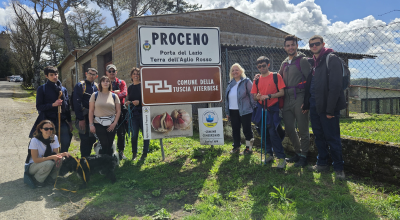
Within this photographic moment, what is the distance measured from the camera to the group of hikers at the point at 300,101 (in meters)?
3.65

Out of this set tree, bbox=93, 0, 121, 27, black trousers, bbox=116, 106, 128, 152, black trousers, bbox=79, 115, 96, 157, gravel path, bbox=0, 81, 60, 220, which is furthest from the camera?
tree, bbox=93, 0, 121, 27

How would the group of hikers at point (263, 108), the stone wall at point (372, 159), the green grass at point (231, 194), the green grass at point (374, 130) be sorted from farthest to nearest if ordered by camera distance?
the green grass at point (374, 130) → the group of hikers at point (263, 108) → the stone wall at point (372, 159) → the green grass at point (231, 194)

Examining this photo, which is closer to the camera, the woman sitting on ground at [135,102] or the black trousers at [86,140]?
the black trousers at [86,140]

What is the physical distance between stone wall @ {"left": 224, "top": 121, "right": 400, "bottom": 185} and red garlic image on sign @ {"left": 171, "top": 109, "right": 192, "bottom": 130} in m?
2.79

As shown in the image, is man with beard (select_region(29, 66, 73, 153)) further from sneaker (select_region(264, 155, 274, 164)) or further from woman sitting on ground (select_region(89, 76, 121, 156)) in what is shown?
sneaker (select_region(264, 155, 274, 164))

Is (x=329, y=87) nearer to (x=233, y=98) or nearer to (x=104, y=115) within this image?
(x=233, y=98)

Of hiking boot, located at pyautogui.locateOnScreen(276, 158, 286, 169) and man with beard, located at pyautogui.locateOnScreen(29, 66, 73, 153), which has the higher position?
man with beard, located at pyautogui.locateOnScreen(29, 66, 73, 153)

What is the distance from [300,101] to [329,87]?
57 cm

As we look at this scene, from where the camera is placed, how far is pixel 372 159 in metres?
3.66

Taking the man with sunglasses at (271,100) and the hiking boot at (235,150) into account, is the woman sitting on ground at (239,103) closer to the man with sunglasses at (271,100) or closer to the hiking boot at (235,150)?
the hiking boot at (235,150)

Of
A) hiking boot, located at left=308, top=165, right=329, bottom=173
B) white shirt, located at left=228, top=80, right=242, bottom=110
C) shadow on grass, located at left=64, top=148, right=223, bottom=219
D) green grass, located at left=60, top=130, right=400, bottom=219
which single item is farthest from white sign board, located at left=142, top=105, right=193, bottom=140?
hiking boot, located at left=308, top=165, right=329, bottom=173

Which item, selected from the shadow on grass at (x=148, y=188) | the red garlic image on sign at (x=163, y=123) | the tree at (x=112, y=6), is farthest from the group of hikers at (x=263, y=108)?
the tree at (x=112, y=6)

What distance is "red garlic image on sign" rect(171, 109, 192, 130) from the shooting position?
17.5ft

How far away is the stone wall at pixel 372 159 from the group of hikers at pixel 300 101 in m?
0.29
